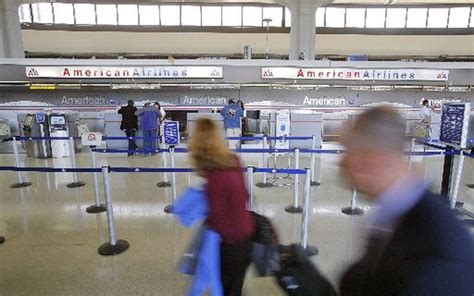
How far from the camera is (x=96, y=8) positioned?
16.9 m

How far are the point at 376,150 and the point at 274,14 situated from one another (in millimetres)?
18274

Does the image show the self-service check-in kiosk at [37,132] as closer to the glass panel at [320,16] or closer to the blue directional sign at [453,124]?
the blue directional sign at [453,124]

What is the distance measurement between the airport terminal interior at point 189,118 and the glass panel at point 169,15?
0.25ft

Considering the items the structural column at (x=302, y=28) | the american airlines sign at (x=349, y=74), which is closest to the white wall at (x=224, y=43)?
the structural column at (x=302, y=28)

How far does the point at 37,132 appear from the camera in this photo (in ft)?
33.1

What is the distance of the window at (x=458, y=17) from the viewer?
57.2ft

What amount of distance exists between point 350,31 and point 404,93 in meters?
6.40

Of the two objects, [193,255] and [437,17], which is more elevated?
[437,17]

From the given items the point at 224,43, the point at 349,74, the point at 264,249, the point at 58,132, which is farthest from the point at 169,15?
the point at 264,249

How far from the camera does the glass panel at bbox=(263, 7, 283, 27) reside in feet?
57.6

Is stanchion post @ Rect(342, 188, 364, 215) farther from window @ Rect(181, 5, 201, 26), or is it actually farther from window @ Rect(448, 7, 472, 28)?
window @ Rect(448, 7, 472, 28)

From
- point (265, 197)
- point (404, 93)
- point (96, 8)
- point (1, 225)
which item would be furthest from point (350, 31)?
point (1, 225)

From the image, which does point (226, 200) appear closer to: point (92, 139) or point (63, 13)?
point (92, 139)

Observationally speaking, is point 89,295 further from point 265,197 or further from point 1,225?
point 265,197
